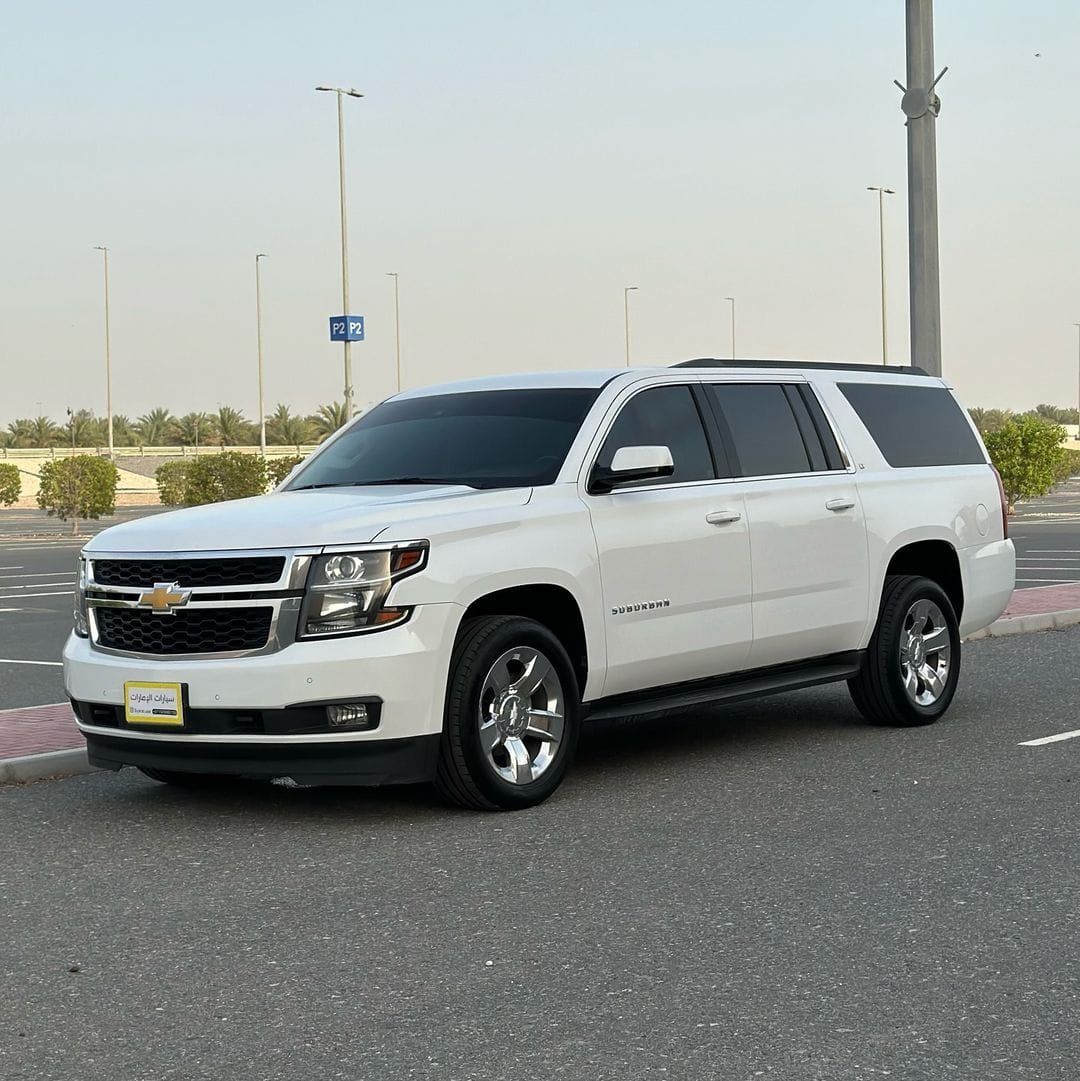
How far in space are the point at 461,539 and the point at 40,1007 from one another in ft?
9.95

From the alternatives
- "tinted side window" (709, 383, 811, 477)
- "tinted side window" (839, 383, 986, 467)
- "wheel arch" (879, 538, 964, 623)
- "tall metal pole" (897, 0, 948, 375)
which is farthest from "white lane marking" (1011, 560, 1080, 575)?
"tinted side window" (709, 383, 811, 477)

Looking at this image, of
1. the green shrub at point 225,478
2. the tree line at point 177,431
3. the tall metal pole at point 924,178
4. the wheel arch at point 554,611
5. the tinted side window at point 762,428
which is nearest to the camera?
the wheel arch at point 554,611

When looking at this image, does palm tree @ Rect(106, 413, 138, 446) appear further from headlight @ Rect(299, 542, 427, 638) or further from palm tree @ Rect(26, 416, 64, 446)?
headlight @ Rect(299, 542, 427, 638)

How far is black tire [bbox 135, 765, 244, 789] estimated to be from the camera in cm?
828

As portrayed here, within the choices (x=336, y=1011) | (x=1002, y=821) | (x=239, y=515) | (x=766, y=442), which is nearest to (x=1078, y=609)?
(x=766, y=442)

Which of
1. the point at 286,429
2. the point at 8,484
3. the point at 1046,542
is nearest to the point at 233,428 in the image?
the point at 286,429

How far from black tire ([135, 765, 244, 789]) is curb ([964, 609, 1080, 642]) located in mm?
7639

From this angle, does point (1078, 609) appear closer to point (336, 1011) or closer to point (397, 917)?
point (397, 917)

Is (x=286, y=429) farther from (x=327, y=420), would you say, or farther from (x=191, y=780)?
(x=191, y=780)

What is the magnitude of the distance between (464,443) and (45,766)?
2.60m

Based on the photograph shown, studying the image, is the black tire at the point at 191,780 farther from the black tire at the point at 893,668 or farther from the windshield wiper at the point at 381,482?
the black tire at the point at 893,668

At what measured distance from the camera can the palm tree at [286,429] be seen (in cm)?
10200

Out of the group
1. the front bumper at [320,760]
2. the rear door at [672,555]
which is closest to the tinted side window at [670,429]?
the rear door at [672,555]

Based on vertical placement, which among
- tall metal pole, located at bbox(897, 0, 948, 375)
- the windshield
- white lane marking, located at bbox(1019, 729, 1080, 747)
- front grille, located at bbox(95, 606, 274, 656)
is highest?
tall metal pole, located at bbox(897, 0, 948, 375)
